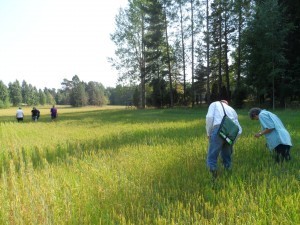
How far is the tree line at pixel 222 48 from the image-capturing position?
84.5 feet

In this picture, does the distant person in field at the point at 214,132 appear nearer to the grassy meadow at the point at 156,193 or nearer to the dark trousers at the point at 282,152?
the grassy meadow at the point at 156,193

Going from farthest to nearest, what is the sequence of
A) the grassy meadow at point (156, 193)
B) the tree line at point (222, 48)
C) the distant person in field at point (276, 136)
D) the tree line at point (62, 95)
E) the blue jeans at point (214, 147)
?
the tree line at point (62, 95) < the tree line at point (222, 48) < the distant person in field at point (276, 136) < the blue jeans at point (214, 147) < the grassy meadow at point (156, 193)

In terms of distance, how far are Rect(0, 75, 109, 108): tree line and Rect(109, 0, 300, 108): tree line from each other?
2542 inches

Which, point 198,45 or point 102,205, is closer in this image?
point 102,205

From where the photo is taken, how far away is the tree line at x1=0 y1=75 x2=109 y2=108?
345 ft

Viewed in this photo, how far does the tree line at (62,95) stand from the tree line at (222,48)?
6456 centimetres

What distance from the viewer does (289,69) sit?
27625 mm

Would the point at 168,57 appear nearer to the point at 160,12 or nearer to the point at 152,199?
the point at 160,12

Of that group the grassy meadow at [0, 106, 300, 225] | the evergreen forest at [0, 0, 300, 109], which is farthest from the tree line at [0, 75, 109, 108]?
the grassy meadow at [0, 106, 300, 225]

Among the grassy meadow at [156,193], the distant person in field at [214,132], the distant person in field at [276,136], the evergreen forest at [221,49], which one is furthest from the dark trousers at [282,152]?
the evergreen forest at [221,49]

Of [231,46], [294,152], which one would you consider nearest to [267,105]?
[231,46]

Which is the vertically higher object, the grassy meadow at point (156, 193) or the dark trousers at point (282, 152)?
the dark trousers at point (282, 152)

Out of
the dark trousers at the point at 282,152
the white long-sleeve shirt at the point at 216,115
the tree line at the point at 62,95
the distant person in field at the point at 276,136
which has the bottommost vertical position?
the dark trousers at the point at 282,152

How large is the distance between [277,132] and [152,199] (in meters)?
3.57
